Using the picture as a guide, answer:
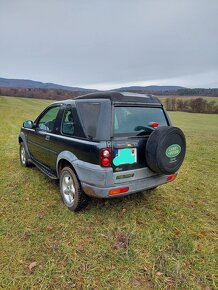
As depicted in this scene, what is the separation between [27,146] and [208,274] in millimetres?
4730

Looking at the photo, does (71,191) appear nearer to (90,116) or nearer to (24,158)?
(90,116)

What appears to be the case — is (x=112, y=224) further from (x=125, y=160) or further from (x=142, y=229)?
(x=125, y=160)

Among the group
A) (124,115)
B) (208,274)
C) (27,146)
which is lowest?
(208,274)

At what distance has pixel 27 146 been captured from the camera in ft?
18.6

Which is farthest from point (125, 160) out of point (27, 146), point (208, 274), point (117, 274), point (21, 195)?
point (27, 146)

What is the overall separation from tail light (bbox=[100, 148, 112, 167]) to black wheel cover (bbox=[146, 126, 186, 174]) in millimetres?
606

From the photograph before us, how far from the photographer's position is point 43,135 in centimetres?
462

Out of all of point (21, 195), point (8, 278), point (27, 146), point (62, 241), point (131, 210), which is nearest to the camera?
point (8, 278)

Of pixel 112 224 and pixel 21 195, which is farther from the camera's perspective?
pixel 21 195

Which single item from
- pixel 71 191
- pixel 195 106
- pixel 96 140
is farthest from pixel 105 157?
pixel 195 106

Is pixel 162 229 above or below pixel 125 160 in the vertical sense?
below

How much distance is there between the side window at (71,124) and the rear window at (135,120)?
0.59 meters

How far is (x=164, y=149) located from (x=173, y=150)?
9.0 inches

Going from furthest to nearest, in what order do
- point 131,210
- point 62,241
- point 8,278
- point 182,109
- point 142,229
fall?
point 182,109 < point 131,210 < point 142,229 < point 62,241 < point 8,278
